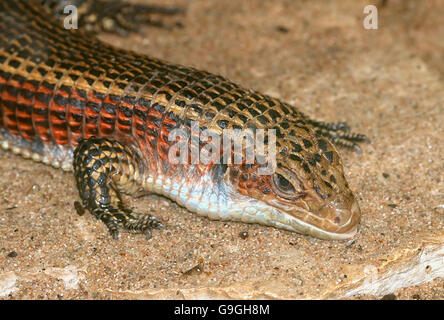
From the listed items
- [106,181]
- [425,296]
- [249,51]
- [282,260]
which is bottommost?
[425,296]

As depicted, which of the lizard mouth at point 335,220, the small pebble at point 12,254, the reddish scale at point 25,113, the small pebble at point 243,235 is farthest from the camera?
the reddish scale at point 25,113

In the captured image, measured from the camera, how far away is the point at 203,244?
17.0ft

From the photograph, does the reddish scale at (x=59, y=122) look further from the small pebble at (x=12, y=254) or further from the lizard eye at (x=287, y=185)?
the lizard eye at (x=287, y=185)

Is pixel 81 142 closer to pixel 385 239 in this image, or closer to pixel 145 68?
pixel 145 68

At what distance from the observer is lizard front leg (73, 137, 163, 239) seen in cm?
535

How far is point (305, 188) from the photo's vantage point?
4891mm

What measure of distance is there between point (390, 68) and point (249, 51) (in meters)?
1.71

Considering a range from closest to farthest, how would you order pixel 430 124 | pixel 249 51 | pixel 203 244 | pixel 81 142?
1. pixel 203 244
2. pixel 81 142
3. pixel 430 124
4. pixel 249 51

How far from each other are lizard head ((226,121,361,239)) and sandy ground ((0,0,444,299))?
25 cm

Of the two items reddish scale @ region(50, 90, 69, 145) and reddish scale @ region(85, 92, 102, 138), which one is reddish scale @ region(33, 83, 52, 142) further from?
reddish scale @ region(85, 92, 102, 138)

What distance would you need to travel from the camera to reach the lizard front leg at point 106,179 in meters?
5.35

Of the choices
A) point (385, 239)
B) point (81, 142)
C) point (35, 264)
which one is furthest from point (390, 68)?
point (35, 264)

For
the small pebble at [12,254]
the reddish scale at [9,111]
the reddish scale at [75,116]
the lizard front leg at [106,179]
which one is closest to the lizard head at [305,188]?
the lizard front leg at [106,179]

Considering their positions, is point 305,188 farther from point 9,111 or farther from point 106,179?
point 9,111
